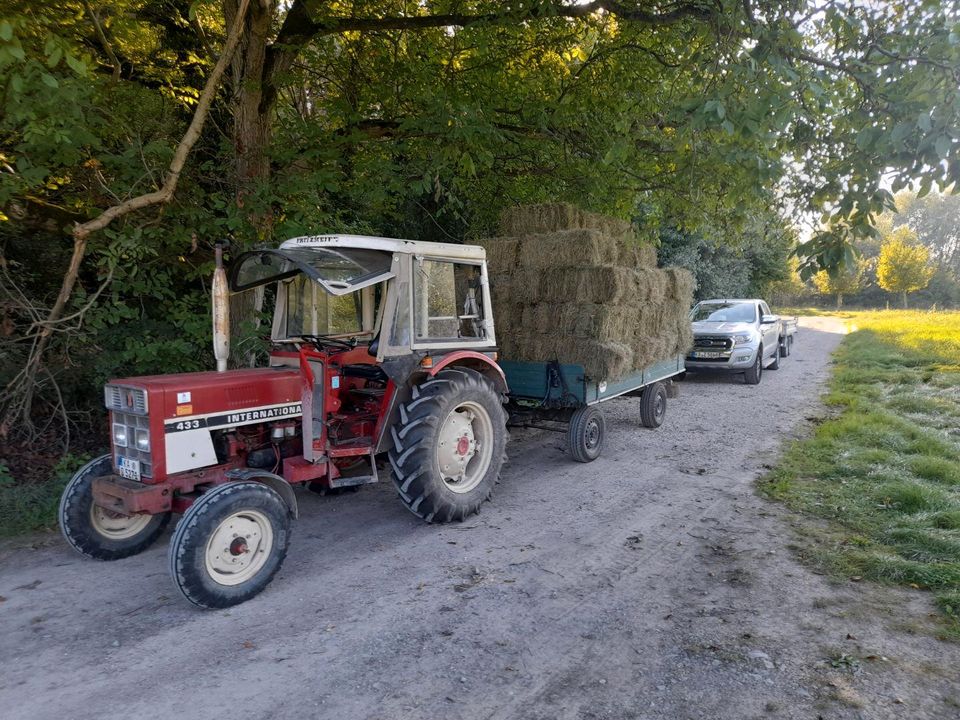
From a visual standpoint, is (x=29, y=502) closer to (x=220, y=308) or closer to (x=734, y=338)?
(x=220, y=308)

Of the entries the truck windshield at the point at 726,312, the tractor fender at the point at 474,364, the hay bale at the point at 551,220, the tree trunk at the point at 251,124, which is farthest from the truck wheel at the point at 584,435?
the truck windshield at the point at 726,312

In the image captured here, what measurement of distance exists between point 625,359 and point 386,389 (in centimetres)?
317

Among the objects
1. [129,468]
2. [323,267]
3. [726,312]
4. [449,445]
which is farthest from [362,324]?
[726,312]

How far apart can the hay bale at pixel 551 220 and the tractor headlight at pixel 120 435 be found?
17.7ft

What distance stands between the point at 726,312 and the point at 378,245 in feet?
38.5

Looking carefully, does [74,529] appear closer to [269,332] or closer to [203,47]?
[269,332]

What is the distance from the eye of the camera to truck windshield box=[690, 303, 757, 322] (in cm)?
1398

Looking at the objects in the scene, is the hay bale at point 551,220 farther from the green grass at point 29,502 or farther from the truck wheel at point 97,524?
the green grass at point 29,502

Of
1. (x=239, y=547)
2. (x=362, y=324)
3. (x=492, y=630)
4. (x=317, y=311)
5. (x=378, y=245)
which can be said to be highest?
(x=378, y=245)

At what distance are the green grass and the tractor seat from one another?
2.76 metres

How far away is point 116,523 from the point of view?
4395 millimetres

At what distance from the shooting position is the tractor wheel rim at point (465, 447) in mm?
5164

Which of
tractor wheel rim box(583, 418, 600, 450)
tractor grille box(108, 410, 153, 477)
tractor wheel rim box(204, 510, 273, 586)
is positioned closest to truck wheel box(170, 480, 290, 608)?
tractor wheel rim box(204, 510, 273, 586)

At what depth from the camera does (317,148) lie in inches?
277
